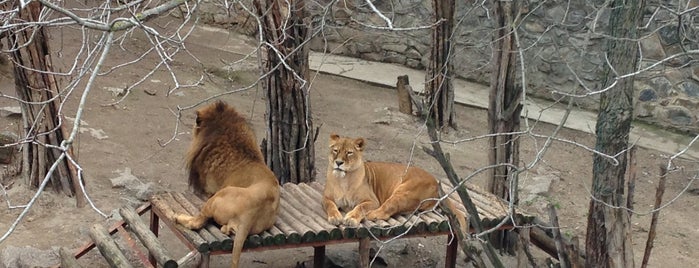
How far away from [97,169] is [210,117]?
2127 millimetres

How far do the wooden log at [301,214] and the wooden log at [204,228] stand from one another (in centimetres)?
59

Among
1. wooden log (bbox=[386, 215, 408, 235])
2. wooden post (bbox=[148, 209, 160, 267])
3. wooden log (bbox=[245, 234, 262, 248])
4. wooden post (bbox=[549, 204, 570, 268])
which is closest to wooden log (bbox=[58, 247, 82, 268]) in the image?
wooden post (bbox=[148, 209, 160, 267])

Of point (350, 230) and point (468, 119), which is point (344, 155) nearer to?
point (350, 230)

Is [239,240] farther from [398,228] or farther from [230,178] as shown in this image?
[398,228]

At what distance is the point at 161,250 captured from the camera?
613 cm

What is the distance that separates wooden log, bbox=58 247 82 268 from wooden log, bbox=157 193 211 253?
2.10ft

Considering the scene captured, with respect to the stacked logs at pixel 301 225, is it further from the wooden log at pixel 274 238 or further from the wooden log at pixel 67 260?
the wooden log at pixel 67 260

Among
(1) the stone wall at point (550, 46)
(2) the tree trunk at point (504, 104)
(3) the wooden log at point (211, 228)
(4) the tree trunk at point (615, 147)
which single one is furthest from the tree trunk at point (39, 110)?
(4) the tree trunk at point (615, 147)

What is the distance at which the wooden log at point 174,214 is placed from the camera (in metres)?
5.96

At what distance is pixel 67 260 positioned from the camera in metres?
6.39

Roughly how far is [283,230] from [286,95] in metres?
1.77

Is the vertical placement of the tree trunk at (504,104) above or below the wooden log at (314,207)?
above

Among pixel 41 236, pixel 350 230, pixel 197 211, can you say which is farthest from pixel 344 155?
pixel 41 236

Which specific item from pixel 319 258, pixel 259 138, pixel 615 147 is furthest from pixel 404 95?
pixel 615 147
